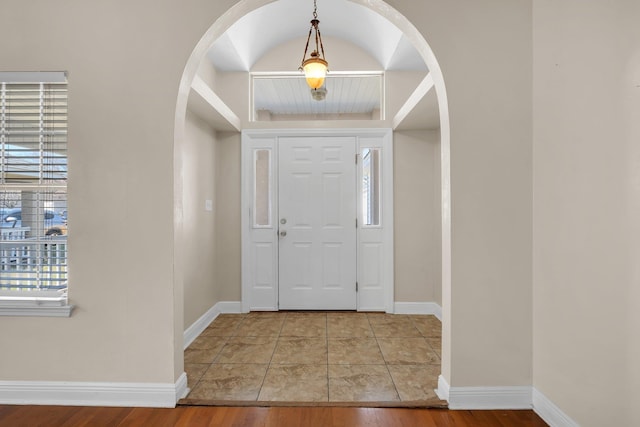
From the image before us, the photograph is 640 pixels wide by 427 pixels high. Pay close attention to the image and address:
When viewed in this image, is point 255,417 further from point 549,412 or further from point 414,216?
point 414,216

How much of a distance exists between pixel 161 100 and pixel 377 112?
2592 mm

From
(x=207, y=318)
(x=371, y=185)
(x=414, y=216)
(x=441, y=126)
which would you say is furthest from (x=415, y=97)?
(x=207, y=318)

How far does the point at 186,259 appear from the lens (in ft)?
9.95

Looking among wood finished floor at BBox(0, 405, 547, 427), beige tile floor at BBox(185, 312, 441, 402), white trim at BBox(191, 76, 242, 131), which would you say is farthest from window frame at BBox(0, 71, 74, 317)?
beige tile floor at BBox(185, 312, 441, 402)

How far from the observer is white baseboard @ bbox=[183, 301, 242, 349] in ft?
9.72

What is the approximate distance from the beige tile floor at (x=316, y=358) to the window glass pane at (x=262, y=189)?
1.10 meters

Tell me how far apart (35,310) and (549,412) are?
9.70 ft

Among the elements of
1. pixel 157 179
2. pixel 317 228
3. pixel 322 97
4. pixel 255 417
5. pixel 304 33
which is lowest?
pixel 255 417

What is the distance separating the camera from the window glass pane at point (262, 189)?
3.94 metres

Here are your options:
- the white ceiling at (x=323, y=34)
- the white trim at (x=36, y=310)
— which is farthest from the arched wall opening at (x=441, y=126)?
the white ceiling at (x=323, y=34)

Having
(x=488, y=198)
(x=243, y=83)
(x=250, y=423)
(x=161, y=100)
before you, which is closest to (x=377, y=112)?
(x=243, y=83)

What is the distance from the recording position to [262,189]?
3963 millimetres

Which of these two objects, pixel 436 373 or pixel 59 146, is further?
pixel 436 373

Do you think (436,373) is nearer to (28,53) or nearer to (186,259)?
(186,259)
